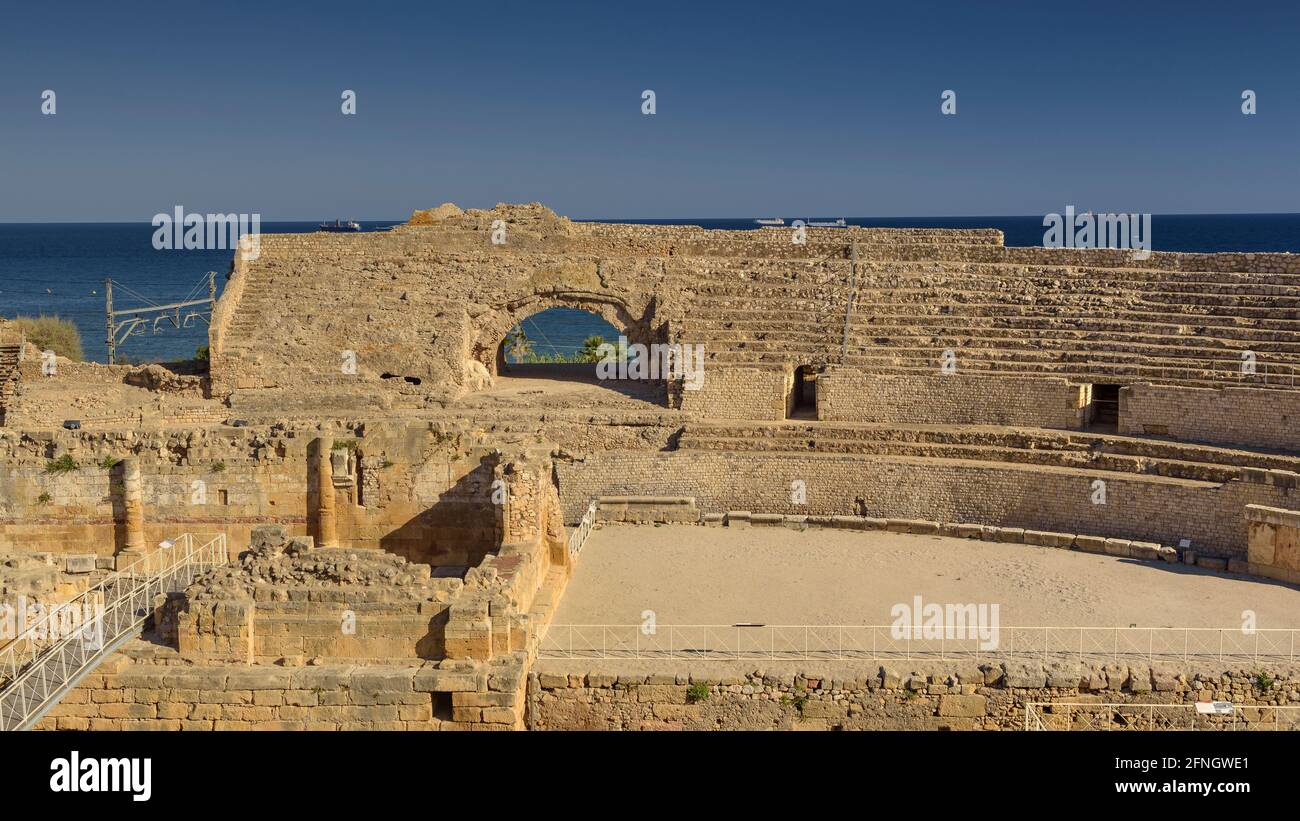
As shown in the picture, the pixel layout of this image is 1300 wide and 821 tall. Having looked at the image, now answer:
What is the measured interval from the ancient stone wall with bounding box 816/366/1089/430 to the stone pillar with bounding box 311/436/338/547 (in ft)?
35.7

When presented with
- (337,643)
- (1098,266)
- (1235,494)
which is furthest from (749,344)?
(337,643)

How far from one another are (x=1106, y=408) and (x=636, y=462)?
9.74 metres

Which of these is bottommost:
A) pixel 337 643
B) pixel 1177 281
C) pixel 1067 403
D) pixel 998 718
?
pixel 998 718

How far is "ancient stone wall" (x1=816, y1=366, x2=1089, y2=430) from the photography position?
24.3 meters

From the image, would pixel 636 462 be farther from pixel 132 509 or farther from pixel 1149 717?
→ pixel 1149 717

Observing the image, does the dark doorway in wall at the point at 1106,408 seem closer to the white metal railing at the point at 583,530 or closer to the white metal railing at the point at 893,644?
the white metal railing at the point at 893,644

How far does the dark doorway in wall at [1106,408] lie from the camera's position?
2491cm

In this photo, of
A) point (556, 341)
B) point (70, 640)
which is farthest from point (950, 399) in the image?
point (556, 341)

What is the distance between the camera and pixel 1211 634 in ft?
53.2

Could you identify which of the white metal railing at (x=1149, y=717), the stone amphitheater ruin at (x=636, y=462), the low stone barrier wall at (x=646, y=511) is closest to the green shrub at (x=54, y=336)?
the stone amphitheater ruin at (x=636, y=462)

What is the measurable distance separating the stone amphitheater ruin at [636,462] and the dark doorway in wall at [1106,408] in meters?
0.10

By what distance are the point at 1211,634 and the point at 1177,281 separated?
42.7ft

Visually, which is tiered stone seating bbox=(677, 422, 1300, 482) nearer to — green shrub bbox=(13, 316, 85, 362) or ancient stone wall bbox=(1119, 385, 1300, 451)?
ancient stone wall bbox=(1119, 385, 1300, 451)

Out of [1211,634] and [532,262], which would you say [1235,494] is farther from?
[532,262]
